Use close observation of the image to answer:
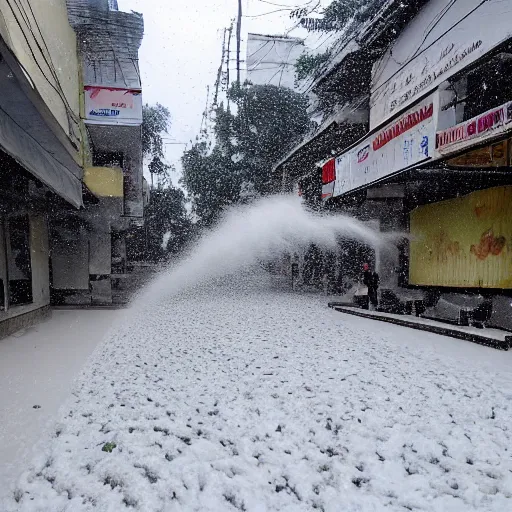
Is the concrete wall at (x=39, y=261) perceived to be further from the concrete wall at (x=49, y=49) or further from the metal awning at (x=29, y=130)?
the concrete wall at (x=49, y=49)

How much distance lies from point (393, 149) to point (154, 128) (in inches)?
746

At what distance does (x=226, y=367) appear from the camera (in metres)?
5.97

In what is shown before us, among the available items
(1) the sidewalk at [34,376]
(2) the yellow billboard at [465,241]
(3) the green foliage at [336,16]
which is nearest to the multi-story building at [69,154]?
(1) the sidewalk at [34,376]

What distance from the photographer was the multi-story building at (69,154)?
8.22 metres

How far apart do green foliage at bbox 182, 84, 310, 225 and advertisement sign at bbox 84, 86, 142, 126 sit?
18.0ft

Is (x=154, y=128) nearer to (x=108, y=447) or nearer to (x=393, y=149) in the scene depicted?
(x=393, y=149)

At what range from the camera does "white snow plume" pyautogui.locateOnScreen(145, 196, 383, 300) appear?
1747 centimetres

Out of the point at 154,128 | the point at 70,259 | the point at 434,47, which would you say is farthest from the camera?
the point at 154,128

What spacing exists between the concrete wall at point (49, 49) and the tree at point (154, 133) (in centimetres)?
1165

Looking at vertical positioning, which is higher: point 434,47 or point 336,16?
point 336,16

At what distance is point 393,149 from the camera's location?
10070mm

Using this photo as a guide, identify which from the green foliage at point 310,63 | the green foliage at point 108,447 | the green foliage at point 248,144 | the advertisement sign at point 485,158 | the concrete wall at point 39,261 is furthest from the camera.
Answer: the green foliage at point 248,144

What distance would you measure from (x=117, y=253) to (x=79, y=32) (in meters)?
8.24

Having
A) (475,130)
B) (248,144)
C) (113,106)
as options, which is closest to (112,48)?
(113,106)
